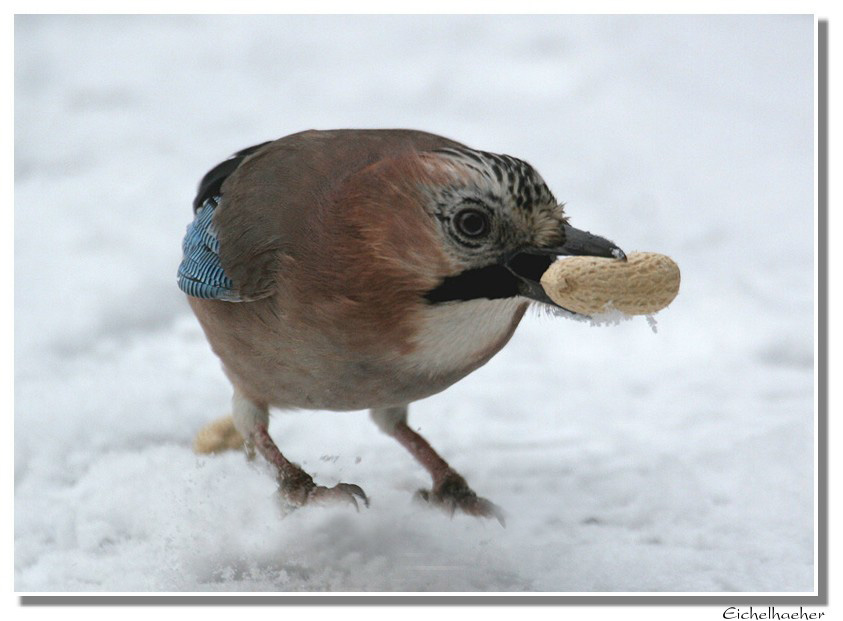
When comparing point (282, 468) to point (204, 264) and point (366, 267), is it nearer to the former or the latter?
point (204, 264)

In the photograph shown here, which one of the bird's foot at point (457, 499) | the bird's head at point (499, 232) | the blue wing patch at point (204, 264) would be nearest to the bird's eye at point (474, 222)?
the bird's head at point (499, 232)

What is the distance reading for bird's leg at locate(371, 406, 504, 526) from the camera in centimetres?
335

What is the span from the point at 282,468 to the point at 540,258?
3.78 feet

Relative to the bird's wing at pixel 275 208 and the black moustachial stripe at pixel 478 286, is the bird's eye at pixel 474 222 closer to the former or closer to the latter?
the black moustachial stripe at pixel 478 286

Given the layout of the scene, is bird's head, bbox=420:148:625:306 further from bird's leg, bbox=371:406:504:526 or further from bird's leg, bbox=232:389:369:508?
bird's leg, bbox=371:406:504:526

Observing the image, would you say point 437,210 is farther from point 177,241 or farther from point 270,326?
point 177,241

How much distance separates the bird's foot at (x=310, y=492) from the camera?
3.13m

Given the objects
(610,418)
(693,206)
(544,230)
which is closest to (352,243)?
(544,230)

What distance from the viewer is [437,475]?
3.45 meters

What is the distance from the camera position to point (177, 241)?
215 inches

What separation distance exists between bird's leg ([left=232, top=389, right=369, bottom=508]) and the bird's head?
31.1 inches
